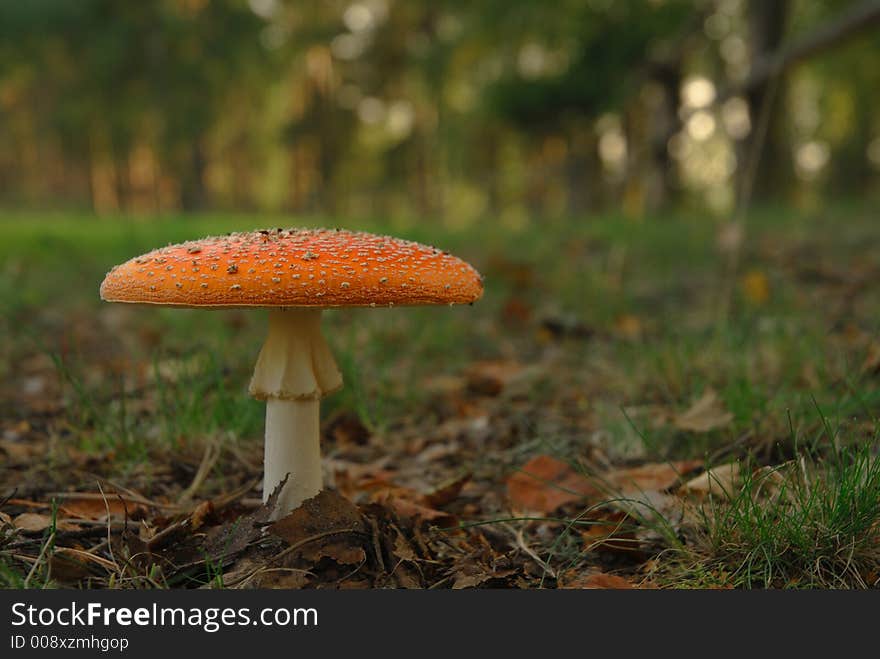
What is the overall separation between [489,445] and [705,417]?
3.54 feet

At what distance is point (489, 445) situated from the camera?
3.64m

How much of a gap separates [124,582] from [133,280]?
34.2 inches

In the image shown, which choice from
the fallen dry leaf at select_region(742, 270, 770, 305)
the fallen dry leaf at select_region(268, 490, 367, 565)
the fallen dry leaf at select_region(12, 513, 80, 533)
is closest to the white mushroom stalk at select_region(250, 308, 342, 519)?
the fallen dry leaf at select_region(268, 490, 367, 565)

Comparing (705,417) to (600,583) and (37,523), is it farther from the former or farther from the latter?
(37,523)

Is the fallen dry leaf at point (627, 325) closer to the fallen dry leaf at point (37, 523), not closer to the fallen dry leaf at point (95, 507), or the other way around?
the fallen dry leaf at point (95, 507)

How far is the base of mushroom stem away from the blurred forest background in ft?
9.13

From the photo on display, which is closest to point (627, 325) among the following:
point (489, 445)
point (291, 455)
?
point (489, 445)

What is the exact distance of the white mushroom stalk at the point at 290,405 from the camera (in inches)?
105

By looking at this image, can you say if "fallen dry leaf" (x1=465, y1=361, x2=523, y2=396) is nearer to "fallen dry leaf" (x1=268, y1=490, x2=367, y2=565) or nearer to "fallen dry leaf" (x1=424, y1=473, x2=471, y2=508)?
"fallen dry leaf" (x1=424, y1=473, x2=471, y2=508)

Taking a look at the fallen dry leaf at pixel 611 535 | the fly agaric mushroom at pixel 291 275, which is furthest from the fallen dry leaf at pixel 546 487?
the fly agaric mushroom at pixel 291 275

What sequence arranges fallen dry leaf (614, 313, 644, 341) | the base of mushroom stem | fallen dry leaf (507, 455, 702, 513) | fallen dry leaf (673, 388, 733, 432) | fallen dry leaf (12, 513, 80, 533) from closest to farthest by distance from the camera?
1. fallen dry leaf (12, 513, 80, 533)
2. the base of mushroom stem
3. fallen dry leaf (507, 455, 702, 513)
4. fallen dry leaf (673, 388, 733, 432)
5. fallen dry leaf (614, 313, 644, 341)

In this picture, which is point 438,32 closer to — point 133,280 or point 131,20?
point 131,20

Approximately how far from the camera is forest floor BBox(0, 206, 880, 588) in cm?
215

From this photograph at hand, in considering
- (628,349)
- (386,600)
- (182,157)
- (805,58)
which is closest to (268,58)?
(182,157)
